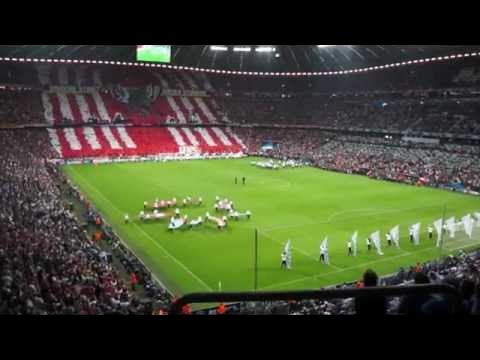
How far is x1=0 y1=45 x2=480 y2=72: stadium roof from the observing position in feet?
161

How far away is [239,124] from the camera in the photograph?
224ft

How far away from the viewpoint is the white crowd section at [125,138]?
5475cm

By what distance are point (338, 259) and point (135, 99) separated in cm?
5287

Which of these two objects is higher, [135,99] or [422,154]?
[135,99]

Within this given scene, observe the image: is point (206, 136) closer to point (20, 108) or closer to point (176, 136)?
point (176, 136)

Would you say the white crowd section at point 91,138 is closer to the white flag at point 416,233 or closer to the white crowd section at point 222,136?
the white crowd section at point 222,136

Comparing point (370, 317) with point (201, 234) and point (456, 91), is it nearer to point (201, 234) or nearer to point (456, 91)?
point (201, 234)

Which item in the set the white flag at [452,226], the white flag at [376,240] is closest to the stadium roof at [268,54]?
the white flag at [452,226]

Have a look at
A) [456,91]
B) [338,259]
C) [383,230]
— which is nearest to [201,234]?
[338,259]

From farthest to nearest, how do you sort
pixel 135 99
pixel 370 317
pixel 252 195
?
pixel 135 99
pixel 252 195
pixel 370 317

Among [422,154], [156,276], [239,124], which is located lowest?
[156,276]
